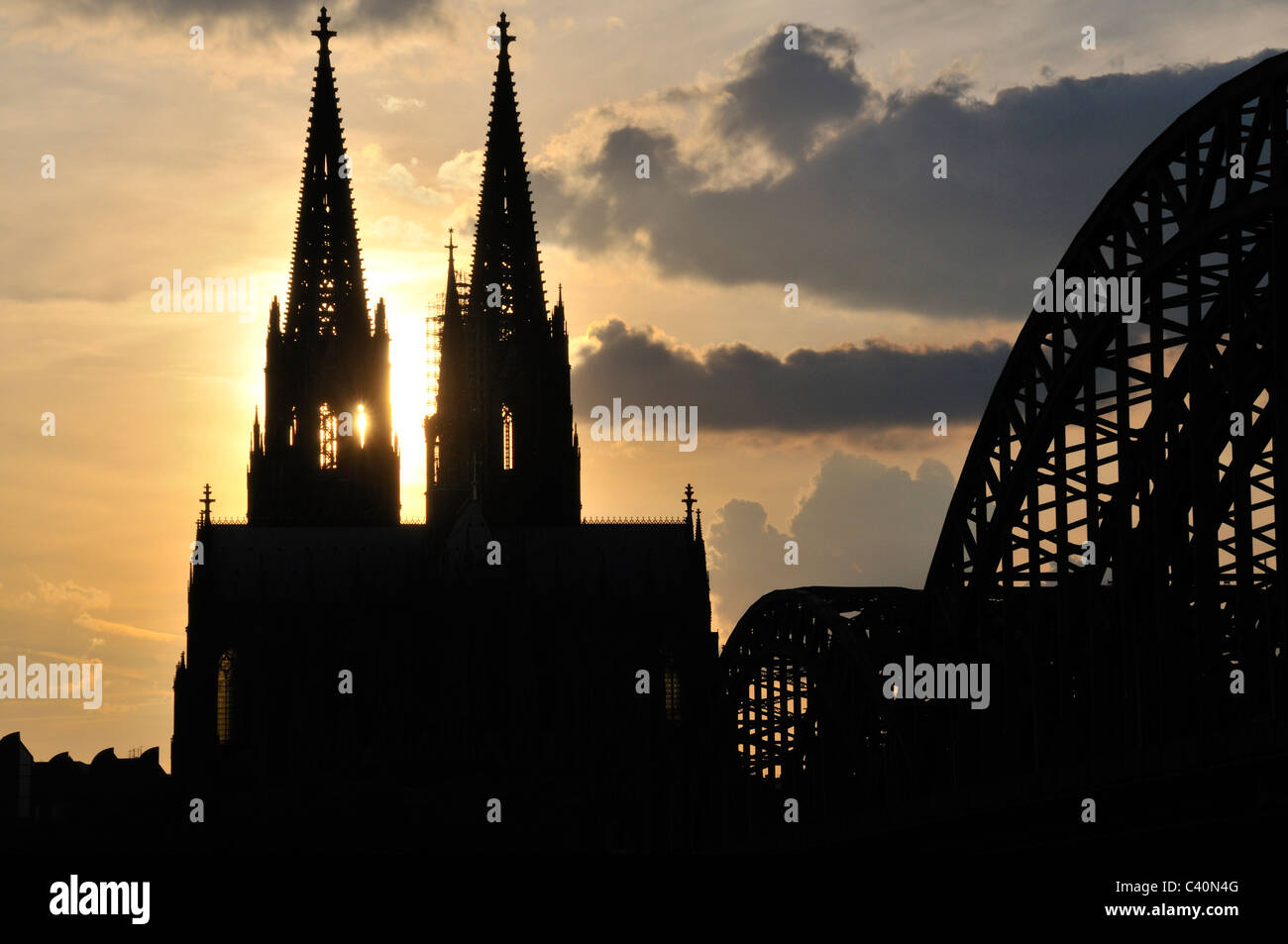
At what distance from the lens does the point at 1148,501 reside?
124 ft

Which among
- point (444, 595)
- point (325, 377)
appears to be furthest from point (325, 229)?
point (444, 595)

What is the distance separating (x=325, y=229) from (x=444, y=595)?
78.6ft

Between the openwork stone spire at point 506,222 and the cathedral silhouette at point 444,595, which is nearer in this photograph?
the cathedral silhouette at point 444,595

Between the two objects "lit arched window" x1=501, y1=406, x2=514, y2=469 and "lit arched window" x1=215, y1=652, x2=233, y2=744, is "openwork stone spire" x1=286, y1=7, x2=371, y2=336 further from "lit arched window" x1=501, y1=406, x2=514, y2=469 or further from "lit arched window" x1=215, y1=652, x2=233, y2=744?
"lit arched window" x1=215, y1=652, x2=233, y2=744

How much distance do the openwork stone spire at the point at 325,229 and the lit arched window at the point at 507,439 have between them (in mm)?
10343

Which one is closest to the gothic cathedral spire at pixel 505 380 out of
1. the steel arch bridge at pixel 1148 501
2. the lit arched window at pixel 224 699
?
the lit arched window at pixel 224 699

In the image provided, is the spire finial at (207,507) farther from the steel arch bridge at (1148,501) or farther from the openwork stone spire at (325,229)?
the steel arch bridge at (1148,501)

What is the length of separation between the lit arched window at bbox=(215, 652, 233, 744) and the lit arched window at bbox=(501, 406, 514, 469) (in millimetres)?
17116

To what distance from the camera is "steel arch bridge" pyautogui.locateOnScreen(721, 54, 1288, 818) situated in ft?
110

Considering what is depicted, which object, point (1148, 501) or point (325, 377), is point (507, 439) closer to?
point (325, 377)

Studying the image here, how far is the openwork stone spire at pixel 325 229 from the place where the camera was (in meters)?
123

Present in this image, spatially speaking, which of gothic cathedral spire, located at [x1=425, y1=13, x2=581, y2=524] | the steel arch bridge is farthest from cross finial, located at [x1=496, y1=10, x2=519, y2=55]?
the steel arch bridge

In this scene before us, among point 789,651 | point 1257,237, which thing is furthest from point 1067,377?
point 789,651

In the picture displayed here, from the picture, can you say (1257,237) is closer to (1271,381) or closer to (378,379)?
(1271,381)
